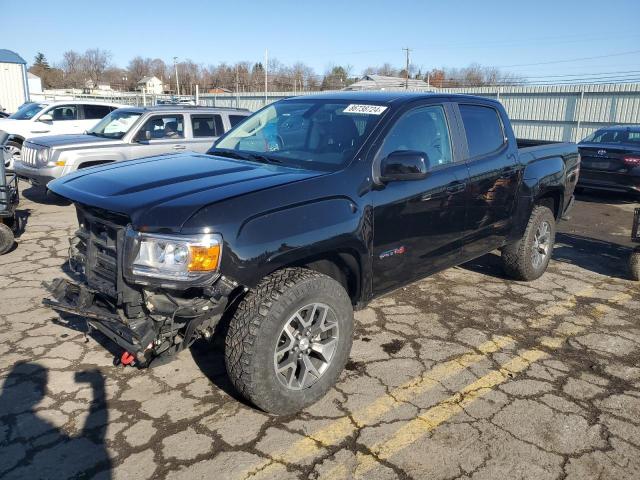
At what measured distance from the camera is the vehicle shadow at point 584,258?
20.0ft

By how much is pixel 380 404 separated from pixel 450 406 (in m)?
0.45

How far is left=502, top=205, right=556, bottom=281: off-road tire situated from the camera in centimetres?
529

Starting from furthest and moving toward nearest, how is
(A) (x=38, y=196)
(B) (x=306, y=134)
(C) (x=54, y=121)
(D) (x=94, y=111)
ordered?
1. (D) (x=94, y=111)
2. (C) (x=54, y=121)
3. (A) (x=38, y=196)
4. (B) (x=306, y=134)

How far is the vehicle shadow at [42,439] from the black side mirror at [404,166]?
2.36 metres

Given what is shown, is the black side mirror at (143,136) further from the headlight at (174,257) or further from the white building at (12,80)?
the white building at (12,80)

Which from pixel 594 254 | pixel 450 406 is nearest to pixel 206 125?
pixel 594 254

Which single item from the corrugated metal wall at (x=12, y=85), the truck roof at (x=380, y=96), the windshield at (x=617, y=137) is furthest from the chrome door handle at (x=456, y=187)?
the corrugated metal wall at (x=12, y=85)

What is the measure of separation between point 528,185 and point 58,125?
11.6 m

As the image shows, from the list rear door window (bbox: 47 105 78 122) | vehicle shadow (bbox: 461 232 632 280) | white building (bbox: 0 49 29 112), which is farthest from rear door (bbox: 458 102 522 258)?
white building (bbox: 0 49 29 112)

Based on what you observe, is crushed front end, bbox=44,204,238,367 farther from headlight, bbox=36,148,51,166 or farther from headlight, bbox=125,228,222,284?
headlight, bbox=36,148,51,166

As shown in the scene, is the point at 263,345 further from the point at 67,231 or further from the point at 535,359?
the point at 67,231

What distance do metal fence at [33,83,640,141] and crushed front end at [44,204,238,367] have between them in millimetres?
16238

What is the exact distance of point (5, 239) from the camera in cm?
618

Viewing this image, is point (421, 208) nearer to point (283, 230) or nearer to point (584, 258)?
point (283, 230)
